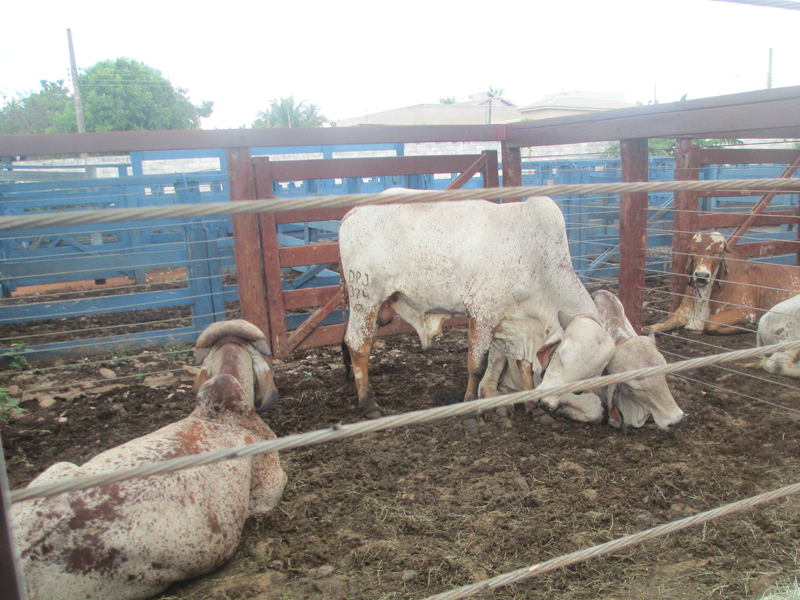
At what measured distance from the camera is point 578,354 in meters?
3.67

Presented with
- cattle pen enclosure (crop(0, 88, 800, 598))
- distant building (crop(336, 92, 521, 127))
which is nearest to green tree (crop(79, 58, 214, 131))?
distant building (crop(336, 92, 521, 127))

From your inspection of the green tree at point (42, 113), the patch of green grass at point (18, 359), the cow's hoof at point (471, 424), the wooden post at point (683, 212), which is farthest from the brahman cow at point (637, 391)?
the green tree at point (42, 113)

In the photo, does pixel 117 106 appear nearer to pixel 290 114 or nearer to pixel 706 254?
pixel 290 114

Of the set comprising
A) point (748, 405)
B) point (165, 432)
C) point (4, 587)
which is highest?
point (4, 587)

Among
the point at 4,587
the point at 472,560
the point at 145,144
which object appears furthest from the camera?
the point at 145,144

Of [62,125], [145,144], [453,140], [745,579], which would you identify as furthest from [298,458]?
[62,125]

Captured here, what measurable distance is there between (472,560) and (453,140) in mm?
4301

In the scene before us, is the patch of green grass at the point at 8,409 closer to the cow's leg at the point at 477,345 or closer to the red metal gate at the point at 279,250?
the red metal gate at the point at 279,250

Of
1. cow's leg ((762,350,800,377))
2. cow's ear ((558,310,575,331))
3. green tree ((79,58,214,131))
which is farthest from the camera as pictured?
green tree ((79,58,214,131))

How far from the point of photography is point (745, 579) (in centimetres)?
238

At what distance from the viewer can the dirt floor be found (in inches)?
95.9

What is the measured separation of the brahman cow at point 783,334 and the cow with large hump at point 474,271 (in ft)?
6.33

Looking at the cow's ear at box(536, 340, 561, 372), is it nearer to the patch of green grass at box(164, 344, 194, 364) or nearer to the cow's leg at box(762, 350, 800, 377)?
the cow's leg at box(762, 350, 800, 377)

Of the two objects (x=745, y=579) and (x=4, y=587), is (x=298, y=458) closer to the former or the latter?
(x=745, y=579)
